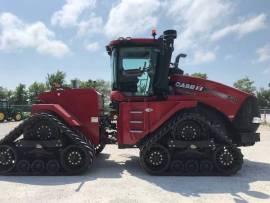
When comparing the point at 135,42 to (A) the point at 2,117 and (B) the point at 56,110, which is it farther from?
(A) the point at 2,117

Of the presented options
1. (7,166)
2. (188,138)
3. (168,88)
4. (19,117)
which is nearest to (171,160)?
(188,138)

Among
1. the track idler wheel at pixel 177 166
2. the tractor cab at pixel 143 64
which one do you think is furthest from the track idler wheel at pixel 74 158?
the track idler wheel at pixel 177 166

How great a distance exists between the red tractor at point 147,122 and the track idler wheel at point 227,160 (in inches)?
0.9

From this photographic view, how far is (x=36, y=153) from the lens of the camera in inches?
351

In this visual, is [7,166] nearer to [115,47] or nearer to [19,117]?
[115,47]

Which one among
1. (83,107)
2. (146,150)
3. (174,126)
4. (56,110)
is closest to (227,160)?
(174,126)

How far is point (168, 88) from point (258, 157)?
427 cm

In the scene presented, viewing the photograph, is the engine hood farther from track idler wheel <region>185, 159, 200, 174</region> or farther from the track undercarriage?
track idler wheel <region>185, 159, 200, 174</region>

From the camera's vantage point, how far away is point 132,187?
7648 mm

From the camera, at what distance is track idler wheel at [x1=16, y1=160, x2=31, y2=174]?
28.8 feet

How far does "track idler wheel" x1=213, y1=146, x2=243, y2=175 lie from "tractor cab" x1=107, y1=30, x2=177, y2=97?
2.03 metres

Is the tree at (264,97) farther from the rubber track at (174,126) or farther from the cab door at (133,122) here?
the cab door at (133,122)

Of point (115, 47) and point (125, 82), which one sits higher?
point (115, 47)

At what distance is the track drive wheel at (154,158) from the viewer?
8852 mm
